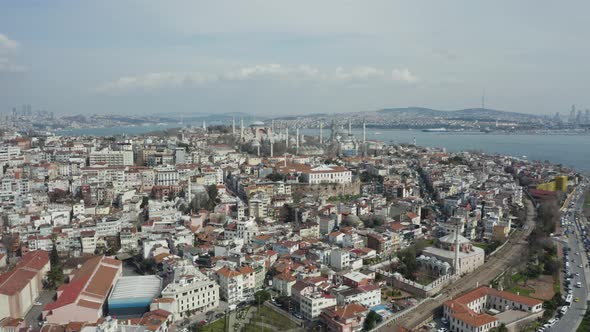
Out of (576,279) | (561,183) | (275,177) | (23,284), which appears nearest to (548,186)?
(561,183)

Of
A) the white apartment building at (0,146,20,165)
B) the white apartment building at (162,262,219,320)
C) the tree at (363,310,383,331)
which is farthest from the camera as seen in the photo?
the white apartment building at (0,146,20,165)

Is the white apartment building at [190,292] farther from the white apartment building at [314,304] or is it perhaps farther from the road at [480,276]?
the road at [480,276]

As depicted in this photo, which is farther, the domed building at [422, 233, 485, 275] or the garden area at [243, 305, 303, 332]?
the domed building at [422, 233, 485, 275]

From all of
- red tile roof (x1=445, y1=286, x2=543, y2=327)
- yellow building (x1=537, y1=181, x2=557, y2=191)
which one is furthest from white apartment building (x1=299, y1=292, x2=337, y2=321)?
yellow building (x1=537, y1=181, x2=557, y2=191)

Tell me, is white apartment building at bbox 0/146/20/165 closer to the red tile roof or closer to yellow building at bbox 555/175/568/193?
the red tile roof

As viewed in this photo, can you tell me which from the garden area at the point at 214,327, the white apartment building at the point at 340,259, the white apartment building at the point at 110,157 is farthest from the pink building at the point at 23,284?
the white apartment building at the point at 110,157

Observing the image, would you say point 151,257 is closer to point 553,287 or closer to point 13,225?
point 13,225

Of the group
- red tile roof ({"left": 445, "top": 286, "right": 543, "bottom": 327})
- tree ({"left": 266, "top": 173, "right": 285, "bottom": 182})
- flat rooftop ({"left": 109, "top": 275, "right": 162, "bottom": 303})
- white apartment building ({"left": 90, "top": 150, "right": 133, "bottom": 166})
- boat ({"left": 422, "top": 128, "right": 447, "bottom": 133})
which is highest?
boat ({"left": 422, "top": 128, "right": 447, "bottom": 133})
